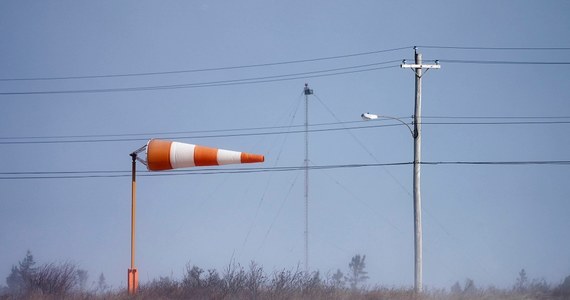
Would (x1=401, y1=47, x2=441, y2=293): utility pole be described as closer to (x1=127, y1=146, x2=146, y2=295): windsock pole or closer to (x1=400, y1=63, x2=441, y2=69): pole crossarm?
(x1=400, y1=63, x2=441, y2=69): pole crossarm

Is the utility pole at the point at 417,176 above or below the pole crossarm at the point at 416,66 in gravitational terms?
below

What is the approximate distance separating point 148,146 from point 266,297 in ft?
20.0

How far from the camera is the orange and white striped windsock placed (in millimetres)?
21562

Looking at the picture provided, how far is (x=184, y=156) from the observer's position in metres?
21.7

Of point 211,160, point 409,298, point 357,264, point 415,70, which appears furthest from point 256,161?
point 357,264

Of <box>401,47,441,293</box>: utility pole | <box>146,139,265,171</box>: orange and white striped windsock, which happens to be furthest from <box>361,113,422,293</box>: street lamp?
<box>146,139,265,171</box>: orange and white striped windsock

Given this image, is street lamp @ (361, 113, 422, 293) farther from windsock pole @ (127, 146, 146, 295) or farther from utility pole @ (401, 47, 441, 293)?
windsock pole @ (127, 146, 146, 295)

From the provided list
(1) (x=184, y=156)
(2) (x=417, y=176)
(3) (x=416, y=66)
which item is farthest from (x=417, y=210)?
(1) (x=184, y=156)

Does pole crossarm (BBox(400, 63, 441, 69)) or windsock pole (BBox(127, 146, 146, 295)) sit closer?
windsock pole (BBox(127, 146, 146, 295))

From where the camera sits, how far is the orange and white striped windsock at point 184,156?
70.7ft

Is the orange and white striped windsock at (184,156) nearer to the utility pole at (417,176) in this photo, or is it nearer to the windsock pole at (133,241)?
the windsock pole at (133,241)

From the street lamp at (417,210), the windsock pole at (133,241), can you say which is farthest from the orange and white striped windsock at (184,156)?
the street lamp at (417,210)

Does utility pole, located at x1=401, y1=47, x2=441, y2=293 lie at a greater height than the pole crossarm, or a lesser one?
lesser

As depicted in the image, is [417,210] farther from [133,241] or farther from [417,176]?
[133,241]
